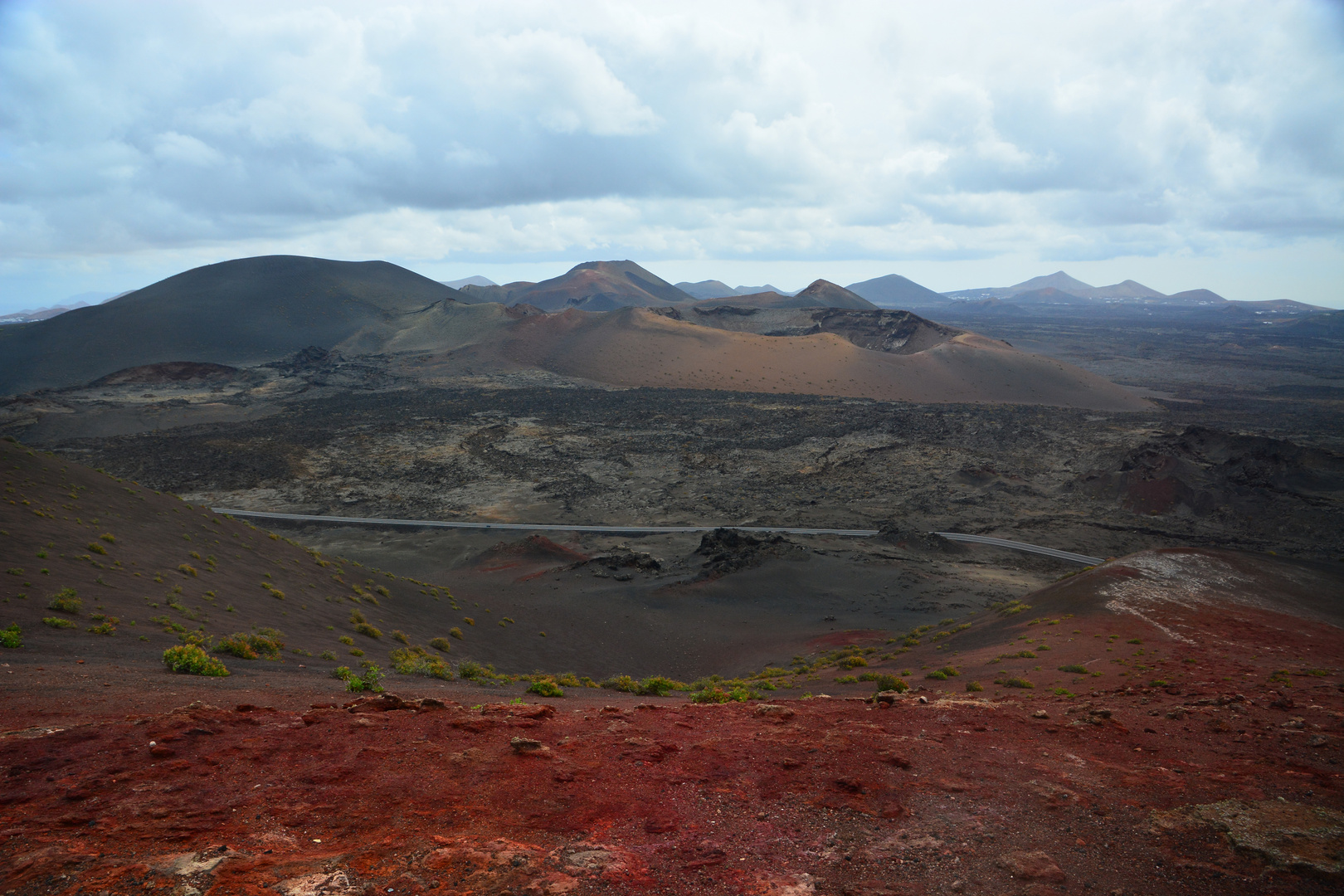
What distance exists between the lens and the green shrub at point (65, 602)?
575 inches

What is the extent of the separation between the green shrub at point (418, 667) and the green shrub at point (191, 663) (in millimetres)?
4530

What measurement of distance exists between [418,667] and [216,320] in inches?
5127

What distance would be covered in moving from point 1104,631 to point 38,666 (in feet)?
80.6

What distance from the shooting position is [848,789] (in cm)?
913

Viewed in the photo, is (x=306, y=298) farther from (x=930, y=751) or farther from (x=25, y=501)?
(x=930, y=751)

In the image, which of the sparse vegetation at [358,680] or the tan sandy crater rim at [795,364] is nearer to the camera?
the sparse vegetation at [358,680]

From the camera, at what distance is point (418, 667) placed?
57.3 ft

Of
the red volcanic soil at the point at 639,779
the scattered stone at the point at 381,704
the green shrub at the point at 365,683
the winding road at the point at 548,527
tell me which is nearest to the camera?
the red volcanic soil at the point at 639,779

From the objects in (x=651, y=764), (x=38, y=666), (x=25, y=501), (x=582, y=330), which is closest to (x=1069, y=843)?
(x=651, y=764)

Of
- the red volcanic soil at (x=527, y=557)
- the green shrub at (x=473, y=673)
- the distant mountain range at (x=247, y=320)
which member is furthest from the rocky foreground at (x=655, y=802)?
the distant mountain range at (x=247, y=320)

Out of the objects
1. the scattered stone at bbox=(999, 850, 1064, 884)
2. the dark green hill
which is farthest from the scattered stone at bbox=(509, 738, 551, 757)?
the dark green hill

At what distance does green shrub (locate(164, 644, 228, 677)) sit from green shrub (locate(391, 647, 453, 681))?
453 centimetres

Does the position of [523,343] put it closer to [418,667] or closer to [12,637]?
[418,667]

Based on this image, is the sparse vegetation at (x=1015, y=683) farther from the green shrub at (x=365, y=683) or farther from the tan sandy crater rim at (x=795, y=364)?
the tan sandy crater rim at (x=795, y=364)
